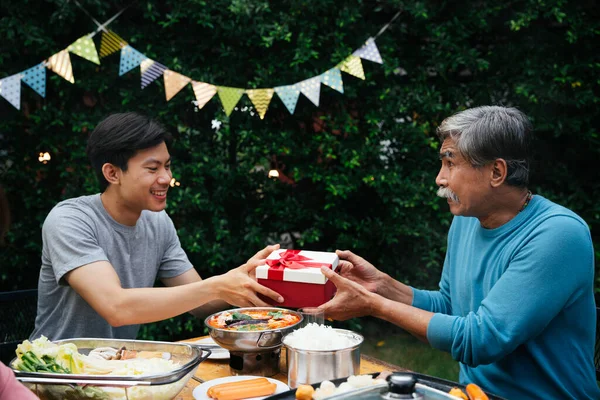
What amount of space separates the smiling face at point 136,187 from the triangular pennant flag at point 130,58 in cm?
140

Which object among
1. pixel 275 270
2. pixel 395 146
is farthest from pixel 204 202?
pixel 275 270

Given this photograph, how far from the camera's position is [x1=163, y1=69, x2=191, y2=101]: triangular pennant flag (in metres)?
4.02

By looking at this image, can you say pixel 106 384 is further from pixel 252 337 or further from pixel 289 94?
pixel 289 94

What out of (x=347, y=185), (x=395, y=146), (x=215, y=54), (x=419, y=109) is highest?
(x=215, y=54)

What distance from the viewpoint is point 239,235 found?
14.7 ft

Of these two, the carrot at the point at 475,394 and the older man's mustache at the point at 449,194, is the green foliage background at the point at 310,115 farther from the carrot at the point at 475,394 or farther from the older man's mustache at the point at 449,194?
the carrot at the point at 475,394

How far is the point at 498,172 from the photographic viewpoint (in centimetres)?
218

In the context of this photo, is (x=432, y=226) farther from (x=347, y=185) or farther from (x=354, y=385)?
(x=354, y=385)

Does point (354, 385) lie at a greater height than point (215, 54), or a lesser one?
lesser

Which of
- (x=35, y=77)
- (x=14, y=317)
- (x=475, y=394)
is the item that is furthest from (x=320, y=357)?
(x=35, y=77)

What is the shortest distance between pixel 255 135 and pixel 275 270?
7.49 feet

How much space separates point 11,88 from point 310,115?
6.65 ft

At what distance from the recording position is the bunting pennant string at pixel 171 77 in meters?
3.82

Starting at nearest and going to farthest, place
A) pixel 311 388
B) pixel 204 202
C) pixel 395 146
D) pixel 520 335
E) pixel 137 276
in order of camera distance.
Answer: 1. pixel 311 388
2. pixel 520 335
3. pixel 137 276
4. pixel 204 202
5. pixel 395 146
